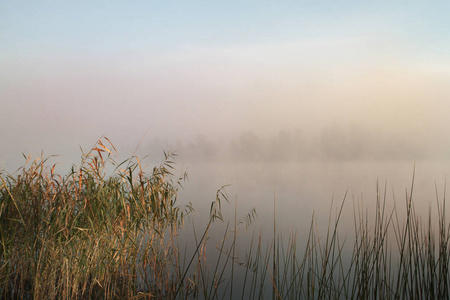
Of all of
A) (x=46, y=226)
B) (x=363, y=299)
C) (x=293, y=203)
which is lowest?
(x=293, y=203)

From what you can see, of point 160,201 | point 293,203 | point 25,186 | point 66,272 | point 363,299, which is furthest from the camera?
point 293,203

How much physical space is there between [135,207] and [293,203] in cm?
906

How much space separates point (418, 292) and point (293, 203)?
31.0ft

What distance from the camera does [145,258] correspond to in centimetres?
363

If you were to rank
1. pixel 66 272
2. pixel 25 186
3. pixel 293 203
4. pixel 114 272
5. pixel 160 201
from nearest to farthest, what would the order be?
pixel 66 272 < pixel 25 186 < pixel 114 272 < pixel 160 201 < pixel 293 203

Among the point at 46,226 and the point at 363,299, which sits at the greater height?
the point at 46,226

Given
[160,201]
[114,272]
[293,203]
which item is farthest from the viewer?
[293,203]

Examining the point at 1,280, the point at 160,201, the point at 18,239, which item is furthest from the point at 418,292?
the point at 1,280

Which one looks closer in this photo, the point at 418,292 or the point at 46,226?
the point at 418,292

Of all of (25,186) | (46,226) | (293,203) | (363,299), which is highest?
(25,186)

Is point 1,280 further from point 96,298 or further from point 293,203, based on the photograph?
point 293,203

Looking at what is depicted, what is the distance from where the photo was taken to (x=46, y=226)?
309cm

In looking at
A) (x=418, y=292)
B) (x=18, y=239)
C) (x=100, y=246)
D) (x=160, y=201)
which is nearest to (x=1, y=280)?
(x=18, y=239)

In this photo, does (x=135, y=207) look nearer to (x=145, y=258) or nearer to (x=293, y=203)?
(x=145, y=258)
